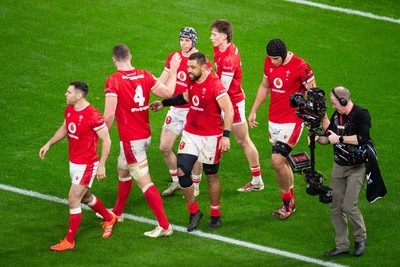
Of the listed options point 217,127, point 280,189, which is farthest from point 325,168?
point 217,127

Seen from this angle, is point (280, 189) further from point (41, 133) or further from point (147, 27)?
point (147, 27)

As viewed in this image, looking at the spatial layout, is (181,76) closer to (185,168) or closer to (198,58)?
(198,58)

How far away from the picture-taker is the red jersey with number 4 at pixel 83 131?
14.0 m

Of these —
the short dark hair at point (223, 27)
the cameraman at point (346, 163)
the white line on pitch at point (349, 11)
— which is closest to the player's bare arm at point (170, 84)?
the short dark hair at point (223, 27)

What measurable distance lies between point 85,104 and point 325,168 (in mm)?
4674

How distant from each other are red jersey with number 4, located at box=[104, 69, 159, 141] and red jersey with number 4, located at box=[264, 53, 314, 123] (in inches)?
69.7

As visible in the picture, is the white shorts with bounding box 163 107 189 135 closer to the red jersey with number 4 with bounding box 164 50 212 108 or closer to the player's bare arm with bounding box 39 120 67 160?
the red jersey with number 4 with bounding box 164 50 212 108

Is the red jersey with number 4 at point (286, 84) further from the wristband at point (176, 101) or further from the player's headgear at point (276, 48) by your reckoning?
the wristband at point (176, 101)

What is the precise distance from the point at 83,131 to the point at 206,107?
175 centimetres

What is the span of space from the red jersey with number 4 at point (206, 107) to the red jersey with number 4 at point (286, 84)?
103 centimetres

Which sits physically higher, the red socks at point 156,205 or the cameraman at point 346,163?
the cameraman at point 346,163

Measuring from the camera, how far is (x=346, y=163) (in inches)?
547

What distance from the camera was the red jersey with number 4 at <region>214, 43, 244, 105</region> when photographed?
16000 millimetres

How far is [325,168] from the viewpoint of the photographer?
1708 cm
